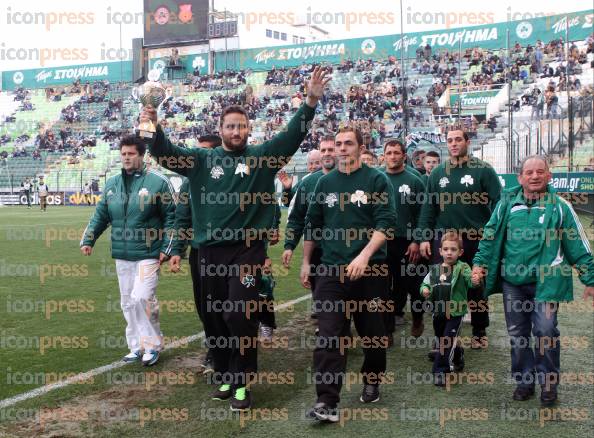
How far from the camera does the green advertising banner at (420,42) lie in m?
31.3

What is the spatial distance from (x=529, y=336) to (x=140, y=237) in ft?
11.2

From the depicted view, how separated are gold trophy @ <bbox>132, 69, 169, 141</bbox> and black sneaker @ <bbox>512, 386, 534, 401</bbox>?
333cm

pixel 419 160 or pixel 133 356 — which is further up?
pixel 419 160

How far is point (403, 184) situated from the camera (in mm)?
6758

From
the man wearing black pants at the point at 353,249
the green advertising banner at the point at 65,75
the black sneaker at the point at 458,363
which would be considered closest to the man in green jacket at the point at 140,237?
the man wearing black pants at the point at 353,249

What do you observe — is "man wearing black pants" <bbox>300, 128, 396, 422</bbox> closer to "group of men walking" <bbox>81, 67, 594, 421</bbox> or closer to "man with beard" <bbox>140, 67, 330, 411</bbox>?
"group of men walking" <bbox>81, 67, 594, 421</bbox>

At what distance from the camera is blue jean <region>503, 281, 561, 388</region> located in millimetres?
4750

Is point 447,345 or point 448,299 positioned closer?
point 447,345

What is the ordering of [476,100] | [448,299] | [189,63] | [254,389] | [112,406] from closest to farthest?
1. [112,406]
2. [254,389]
3. [448,299]
4. [476,100]
5. [189,63]

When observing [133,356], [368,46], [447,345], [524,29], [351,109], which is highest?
[368,46]

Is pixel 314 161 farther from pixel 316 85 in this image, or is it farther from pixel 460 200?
pixel 316 85

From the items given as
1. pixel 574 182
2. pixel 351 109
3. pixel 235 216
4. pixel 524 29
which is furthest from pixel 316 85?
pixel 524 29

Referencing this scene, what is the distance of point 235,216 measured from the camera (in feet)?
15.7

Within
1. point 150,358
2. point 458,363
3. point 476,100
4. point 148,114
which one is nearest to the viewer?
point 148,114
